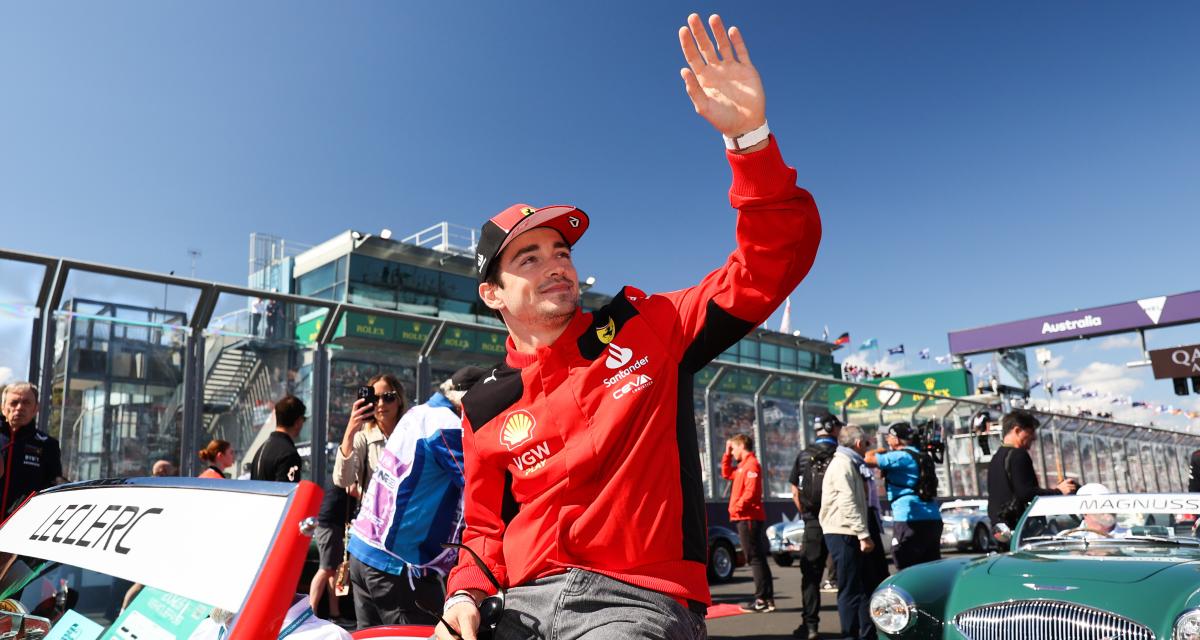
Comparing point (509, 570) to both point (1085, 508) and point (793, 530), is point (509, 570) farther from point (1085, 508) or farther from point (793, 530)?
point (793, 530)

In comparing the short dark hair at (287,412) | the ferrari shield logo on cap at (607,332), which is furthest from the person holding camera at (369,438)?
the ferrari shield logo on cap at (607,332)

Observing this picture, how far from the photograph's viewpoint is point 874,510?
24.5 feet

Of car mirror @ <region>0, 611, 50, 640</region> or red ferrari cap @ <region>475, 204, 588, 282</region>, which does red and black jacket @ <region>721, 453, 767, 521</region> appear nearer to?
red ferrari cap @ <region>475, 204, 588, 282</region>

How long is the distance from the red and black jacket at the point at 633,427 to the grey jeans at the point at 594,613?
27 millimetres

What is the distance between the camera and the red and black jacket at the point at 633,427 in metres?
1.79

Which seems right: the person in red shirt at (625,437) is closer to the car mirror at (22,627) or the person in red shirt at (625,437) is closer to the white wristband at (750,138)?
the white wristband at (750,138)

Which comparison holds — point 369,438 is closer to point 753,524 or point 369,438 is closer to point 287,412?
point 287,412

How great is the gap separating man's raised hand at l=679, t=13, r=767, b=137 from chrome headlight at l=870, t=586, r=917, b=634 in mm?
3600

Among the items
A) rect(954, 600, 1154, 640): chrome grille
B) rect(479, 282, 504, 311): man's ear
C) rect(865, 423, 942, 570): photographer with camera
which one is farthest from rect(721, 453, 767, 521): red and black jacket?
rect(479, 282, 504, 311): man's ear

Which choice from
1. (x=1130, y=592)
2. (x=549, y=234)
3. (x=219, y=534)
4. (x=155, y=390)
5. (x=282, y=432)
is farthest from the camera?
(x=155, y=390)

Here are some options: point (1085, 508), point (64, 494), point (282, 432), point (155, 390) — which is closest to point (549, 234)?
point (64, 494)

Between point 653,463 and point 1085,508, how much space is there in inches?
200

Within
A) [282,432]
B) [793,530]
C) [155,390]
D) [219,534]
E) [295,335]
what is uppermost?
[295,335]

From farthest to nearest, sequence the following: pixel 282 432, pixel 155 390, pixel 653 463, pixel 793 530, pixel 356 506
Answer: pixel 793 530, pixel 155 390, pixel 282 432, pixel 356 506, pixel 653 463
